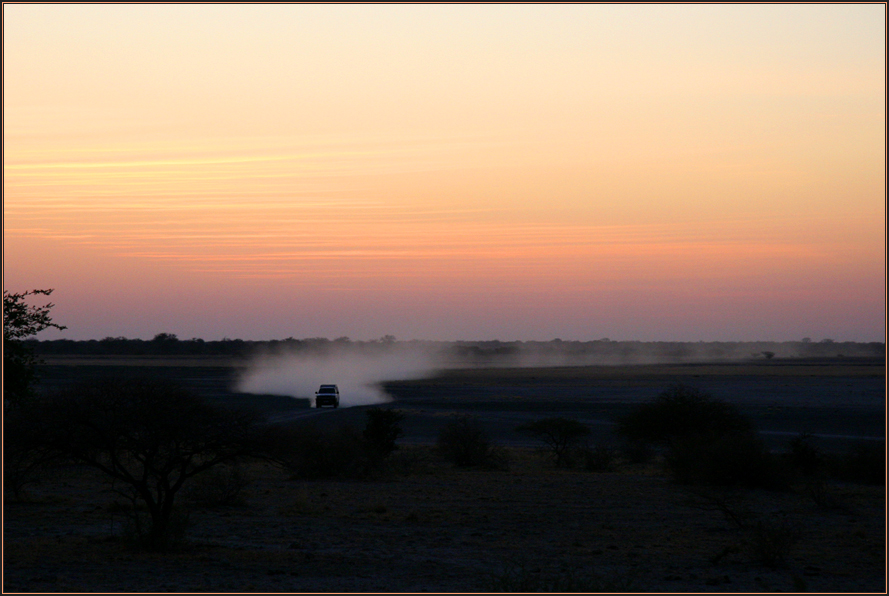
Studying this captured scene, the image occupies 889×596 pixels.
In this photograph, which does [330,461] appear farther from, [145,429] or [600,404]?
[600,404]

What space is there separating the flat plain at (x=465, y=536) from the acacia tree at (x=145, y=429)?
1.47m

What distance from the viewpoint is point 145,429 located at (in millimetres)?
16078

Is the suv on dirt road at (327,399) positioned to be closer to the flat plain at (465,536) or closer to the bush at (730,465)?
the flat plain at (465,536)

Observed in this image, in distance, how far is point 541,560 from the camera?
16719 mm

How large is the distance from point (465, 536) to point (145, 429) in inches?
277

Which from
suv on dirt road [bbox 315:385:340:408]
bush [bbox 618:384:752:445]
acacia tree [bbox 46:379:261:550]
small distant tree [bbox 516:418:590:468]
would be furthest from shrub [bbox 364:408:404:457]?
suv on dirt road [bbox 315:385:340:408]

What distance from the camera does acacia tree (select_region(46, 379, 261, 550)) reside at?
51.9 feet

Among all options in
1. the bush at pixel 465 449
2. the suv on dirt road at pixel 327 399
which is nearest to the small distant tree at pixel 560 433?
the bush at pixel 465 449

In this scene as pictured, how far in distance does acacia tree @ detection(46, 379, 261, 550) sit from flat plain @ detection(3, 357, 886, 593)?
147cm

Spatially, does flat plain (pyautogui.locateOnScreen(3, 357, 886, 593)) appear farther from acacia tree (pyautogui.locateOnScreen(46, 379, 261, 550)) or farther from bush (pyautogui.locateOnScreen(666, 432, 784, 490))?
acacia tree (pyautogui.locateOnScreen(46, 379, 261, 550))

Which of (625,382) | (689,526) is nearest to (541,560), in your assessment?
(689,526)

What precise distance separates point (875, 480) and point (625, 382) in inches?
3222

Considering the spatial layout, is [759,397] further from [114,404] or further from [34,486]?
[114,404]

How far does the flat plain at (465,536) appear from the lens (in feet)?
48.3
